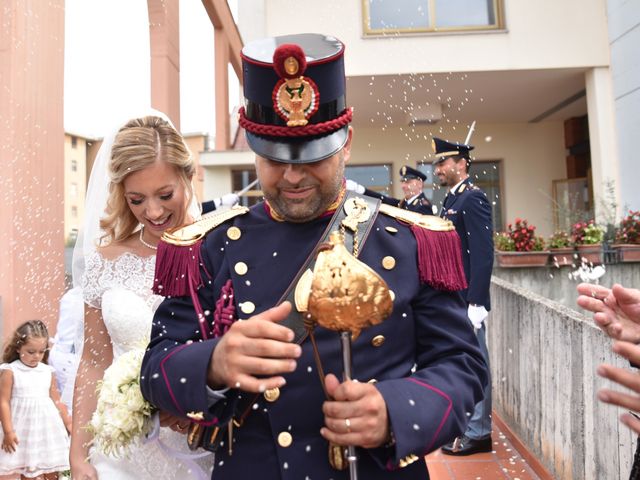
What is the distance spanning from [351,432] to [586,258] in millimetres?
7886

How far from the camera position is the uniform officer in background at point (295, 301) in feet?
4.50

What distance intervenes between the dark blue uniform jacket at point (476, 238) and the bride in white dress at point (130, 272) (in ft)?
9.14

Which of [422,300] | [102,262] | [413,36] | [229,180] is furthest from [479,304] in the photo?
[229,180]

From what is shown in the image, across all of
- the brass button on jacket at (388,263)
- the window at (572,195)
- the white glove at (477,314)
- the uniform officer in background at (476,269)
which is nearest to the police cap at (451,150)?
the uniform officer in background at (476,269)

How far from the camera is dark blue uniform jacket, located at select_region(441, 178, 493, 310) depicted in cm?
473

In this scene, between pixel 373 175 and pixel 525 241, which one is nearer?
pixel 525 241

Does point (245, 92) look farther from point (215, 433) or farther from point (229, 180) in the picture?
point (229, 180)

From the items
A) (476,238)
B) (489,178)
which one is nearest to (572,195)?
(489,178)

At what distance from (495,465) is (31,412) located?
133 inches

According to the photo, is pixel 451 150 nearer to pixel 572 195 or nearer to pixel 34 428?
pixel 34 428

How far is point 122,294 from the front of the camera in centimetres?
248

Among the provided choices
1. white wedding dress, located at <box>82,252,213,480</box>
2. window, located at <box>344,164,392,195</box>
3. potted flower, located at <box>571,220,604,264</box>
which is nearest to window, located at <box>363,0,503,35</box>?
window, located at <box>344,164,392,195</box>

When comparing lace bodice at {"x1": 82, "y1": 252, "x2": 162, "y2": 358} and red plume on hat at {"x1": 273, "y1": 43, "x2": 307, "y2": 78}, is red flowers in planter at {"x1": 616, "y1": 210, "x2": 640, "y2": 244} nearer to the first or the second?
lace bodice at {"x1": 82, "y1": 252, "x2": 162, "y2": 358}

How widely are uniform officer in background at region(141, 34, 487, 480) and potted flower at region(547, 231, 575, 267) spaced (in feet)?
23.9
